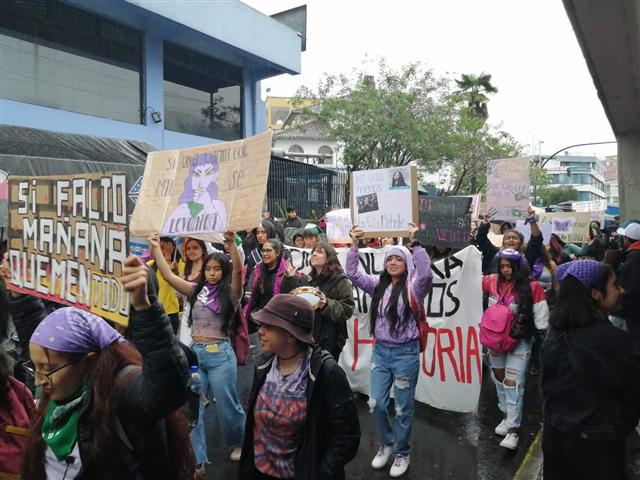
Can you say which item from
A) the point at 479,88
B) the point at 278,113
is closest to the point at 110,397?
the point at 479,88

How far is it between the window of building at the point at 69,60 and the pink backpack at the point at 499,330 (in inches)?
428

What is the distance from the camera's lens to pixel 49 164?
8.85 m

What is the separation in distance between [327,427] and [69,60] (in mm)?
12483

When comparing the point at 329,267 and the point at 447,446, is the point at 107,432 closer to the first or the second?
the point at 329,267

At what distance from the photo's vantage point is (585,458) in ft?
8.77

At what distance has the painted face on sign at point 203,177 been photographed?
3.48 metres

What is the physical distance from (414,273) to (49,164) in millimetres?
7072

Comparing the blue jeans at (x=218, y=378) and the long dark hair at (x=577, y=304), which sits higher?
the long dark hair at (x=577, y=304)

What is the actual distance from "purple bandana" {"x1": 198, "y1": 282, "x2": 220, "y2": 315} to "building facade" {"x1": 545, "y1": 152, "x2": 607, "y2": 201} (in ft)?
342

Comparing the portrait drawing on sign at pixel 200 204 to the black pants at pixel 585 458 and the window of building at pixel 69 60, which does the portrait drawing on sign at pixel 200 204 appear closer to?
the black pants at pixel 585 458

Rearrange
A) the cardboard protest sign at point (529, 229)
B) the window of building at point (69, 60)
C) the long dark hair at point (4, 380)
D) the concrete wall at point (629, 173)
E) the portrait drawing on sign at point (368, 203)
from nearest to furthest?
the long dark hair at point (4, 380) → the portrait drawing on sign at point (368, 203) → the cardboard protest sign at point (529, 229) → the concrete wall at point (629, 173) → the window of building at point (69, 60)

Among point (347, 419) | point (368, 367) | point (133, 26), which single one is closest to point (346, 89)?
→ point (133, 26)

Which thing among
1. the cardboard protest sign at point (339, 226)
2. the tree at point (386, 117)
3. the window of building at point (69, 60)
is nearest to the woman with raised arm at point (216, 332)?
the cardboard protest sign at point (339, 226)

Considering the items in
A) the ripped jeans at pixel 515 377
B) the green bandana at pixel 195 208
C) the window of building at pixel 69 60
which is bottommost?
the ripped jeans at pixel 515 377
